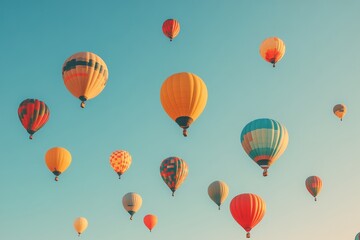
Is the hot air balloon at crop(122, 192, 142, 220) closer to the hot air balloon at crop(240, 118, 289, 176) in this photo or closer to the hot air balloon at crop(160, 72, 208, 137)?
the hot air balloon at crop(240, 118, 289, 176)

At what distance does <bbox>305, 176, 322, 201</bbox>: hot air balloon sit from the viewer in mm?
47000

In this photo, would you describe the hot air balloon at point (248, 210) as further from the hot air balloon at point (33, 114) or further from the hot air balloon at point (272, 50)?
the hot air balloon at point (33, 114)

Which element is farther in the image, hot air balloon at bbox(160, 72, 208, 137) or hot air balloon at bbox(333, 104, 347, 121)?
hot air balloon at bbox(333, 104, 347, 121)

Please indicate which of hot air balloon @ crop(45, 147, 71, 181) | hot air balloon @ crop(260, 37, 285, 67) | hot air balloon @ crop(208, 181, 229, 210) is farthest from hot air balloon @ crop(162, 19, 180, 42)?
hot air balloon @ crop(208, 181, 229, 210)

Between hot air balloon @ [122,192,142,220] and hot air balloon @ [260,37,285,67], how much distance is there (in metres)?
20.5

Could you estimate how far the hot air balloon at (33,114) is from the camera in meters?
32.9

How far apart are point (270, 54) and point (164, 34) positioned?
364 inches

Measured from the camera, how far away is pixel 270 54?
3828 cm

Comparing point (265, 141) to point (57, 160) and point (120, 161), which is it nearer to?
point (120, 161)

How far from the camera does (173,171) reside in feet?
118

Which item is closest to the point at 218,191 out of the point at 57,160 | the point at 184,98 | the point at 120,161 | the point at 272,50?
the point at 120,161

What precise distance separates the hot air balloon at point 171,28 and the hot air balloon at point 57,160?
1392 centimetres

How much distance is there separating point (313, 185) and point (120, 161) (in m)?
20.2

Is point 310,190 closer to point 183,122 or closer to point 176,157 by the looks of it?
point 176,157
